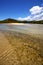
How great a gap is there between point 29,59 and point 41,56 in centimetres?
82

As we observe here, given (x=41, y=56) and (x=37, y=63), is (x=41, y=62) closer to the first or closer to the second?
(x=37, y=63)

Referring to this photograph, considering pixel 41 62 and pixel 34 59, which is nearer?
pixel 41 62

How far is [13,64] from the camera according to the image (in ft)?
17.1

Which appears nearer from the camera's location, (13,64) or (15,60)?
(13,64)

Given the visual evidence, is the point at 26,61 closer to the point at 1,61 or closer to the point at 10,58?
the point at 10,58

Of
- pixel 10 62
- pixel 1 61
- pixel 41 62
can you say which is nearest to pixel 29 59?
pixel 41 62

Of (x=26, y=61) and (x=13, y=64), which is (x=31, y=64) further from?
(x=13, y=64)

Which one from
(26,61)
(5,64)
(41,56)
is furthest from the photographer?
(41,56)

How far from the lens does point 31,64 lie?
17.1 feet

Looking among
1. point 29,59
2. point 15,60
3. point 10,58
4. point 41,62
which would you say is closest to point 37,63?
point 41,62

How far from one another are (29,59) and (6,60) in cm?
122

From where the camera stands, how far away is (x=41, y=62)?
17.9ft

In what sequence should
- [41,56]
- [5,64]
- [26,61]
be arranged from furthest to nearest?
[41,56], [26,61], [5,64]

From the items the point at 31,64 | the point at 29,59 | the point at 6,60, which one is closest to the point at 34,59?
the point at 29,59
